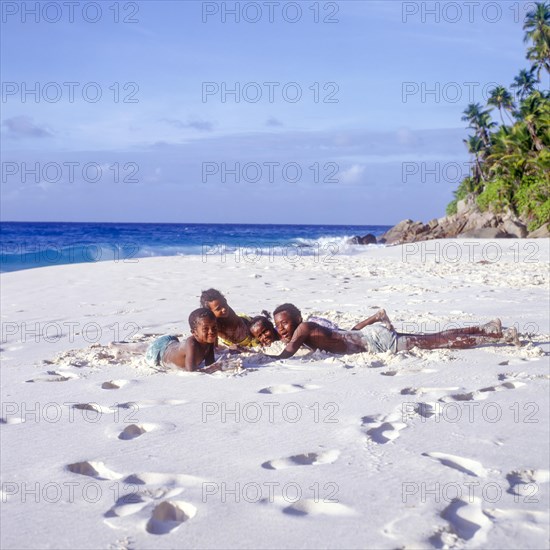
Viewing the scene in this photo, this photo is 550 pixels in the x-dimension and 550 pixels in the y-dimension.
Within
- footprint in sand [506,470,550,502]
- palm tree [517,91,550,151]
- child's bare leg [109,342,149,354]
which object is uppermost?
palm tree [517,91,550,151]

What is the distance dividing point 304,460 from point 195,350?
6.34 ft

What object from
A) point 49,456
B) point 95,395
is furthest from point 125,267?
point 49,456

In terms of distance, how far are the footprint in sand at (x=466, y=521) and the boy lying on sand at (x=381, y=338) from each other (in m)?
2.74

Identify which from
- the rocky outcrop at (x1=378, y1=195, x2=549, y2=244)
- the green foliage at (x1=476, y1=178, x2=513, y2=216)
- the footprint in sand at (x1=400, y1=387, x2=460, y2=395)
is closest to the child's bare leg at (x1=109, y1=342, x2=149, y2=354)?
the footprint in sand at (x1=400, y1=387, x2=460, y2=395)

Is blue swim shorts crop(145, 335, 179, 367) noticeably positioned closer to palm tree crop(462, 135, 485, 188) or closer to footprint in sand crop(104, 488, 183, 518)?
footprint in sand crop(104, 488, 183, 518)

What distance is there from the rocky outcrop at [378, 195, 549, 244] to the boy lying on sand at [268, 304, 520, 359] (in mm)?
28948

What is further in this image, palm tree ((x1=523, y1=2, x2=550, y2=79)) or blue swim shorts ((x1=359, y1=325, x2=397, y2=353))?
palm tree ((x1=523, y1=2, x2=550, y2=79))

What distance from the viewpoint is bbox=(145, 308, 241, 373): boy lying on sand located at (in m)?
5.19

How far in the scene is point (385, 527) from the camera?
274 centimetres

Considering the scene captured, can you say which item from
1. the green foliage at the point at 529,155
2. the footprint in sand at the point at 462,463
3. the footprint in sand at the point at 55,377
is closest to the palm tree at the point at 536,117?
the green foliage at the point at 529,155

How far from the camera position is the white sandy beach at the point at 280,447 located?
9.06 ft

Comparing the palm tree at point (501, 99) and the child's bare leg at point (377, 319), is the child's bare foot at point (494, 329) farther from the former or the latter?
the palm tree at point (501, 99)

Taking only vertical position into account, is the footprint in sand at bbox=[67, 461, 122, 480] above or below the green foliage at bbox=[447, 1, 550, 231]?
below

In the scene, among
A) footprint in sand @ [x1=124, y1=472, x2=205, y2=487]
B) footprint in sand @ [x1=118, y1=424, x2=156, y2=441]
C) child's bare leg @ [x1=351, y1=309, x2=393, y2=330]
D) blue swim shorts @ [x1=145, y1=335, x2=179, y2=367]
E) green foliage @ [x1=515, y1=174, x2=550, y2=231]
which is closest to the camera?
footprint in sand @ [x1=124, y1=472, x2=205, y2=487]
